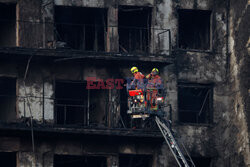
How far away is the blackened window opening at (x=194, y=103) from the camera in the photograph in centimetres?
4991

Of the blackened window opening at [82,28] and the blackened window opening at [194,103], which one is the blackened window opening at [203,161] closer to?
the blackened window opening at [194,103]

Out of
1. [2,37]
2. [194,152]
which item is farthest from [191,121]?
[2,37]

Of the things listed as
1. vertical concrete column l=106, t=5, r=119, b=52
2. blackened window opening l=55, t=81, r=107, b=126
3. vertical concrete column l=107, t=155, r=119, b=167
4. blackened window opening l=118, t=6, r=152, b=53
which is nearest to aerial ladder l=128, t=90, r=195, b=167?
vertical concrete column l=107, t=155, r=119, b=167

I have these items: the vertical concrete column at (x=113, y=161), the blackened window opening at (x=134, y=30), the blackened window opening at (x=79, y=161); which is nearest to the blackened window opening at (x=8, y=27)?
the blackened window opening at (x=134, y=30)

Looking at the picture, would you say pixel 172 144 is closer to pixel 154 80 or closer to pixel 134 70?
pixel 154 80

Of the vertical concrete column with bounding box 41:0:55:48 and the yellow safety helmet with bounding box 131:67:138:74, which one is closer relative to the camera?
the yellow safety helmet with bounding box 131:67:138:74

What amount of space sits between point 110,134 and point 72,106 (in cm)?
349

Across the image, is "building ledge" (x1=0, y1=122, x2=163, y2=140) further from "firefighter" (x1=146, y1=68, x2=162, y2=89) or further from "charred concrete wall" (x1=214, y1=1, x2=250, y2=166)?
"charred concrete wall" (x1=214, y1=1, x2=250, y2=166)

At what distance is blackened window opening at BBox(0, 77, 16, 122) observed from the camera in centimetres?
4916

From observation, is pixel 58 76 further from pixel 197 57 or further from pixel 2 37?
pixel 197 57

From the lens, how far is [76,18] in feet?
166

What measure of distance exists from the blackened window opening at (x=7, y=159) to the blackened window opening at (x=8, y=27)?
4.99 metres

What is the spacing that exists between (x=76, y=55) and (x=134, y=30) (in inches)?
164

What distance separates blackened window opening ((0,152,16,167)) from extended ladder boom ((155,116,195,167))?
6844 millimetres
